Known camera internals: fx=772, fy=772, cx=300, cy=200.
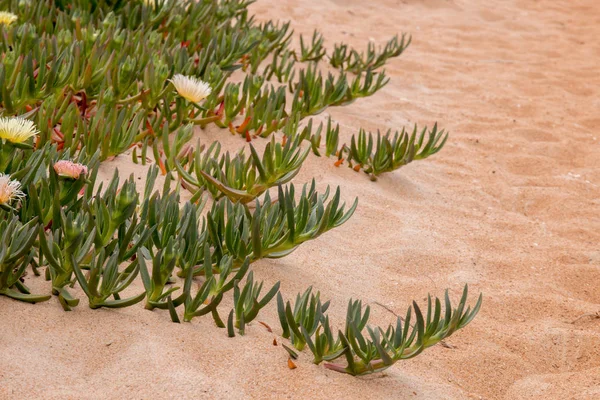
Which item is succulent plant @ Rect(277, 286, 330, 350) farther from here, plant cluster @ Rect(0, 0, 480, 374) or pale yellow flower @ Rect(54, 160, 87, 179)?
pale yellow flower @ Rect(54, 160, 87, 179)

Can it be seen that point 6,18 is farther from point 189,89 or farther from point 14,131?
point 14,131

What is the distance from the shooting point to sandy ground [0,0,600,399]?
1.39 m

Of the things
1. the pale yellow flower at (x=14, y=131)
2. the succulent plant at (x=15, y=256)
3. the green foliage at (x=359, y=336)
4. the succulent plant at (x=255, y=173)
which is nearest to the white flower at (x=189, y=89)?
the succulent plant at (x=255, y=173)

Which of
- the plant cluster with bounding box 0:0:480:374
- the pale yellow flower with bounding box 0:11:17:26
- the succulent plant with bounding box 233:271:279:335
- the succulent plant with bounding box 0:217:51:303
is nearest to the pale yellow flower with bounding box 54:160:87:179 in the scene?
the plant cluster with bounding box 0:0:480:374

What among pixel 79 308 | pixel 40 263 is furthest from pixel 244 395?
pixel 40 263

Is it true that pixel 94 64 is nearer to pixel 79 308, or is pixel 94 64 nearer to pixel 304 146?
pixel 304 146

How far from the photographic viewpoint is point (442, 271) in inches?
83.7

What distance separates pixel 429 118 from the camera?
354 centimetres

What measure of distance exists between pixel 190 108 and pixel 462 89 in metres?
1.93

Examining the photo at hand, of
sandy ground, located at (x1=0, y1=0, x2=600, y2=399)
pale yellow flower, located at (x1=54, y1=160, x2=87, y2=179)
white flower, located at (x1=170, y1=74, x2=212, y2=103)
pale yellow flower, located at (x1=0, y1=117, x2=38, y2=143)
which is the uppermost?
white flower, located at (x1=170, y1=74, x2=212, y2=103)

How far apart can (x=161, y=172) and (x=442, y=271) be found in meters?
0.85

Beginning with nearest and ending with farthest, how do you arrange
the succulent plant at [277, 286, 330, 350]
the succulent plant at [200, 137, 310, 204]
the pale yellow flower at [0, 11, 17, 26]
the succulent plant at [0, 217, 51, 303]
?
the succulent plant at [0, 217, 51, 303], the succulent plant at [277, 286, 330, 350], the succulent plant at [200, 137, 310, 204], the pale yellow flower at [0, 11, 17, 26]

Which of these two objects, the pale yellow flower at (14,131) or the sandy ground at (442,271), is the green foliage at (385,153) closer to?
the sandy ground at (442,271)

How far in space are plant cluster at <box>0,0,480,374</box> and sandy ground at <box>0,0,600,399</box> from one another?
0.07m
